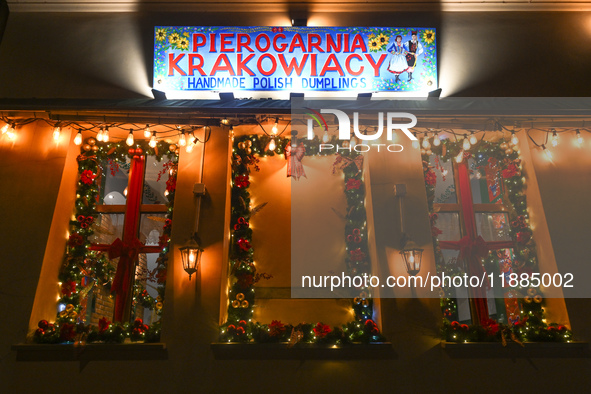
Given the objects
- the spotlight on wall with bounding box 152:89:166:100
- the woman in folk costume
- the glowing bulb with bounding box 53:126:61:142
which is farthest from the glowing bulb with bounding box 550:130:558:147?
the glowing bulb with bounding box 53:126:61:142

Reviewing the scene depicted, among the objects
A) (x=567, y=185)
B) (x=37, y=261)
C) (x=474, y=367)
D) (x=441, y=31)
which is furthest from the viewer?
(x=441, y=31)

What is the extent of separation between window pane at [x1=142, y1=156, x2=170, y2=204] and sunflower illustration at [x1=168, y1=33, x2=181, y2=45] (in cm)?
183

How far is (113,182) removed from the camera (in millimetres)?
6930

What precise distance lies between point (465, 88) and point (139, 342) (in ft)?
18.6

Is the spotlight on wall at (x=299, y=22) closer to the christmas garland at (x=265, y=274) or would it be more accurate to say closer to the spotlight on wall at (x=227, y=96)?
the spotlight on wall at (x=227, y=96)

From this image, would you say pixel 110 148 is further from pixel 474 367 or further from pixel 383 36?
pixel 474 367

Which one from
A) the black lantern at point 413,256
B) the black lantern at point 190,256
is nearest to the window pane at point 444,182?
the black lantern at point 413,256

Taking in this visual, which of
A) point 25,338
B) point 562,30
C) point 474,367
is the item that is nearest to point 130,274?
Result: point 25,338

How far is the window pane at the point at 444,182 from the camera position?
6.95 meters

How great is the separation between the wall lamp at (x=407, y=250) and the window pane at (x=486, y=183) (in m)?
1.81

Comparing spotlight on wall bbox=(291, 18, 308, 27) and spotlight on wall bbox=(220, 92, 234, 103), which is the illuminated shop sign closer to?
spotlight on wall bbox=(291, 18, 308, 27)

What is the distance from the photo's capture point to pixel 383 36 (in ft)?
21.1

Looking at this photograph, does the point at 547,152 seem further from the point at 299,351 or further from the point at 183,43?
the point at 183,43

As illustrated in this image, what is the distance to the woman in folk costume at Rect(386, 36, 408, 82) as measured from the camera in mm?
6324
